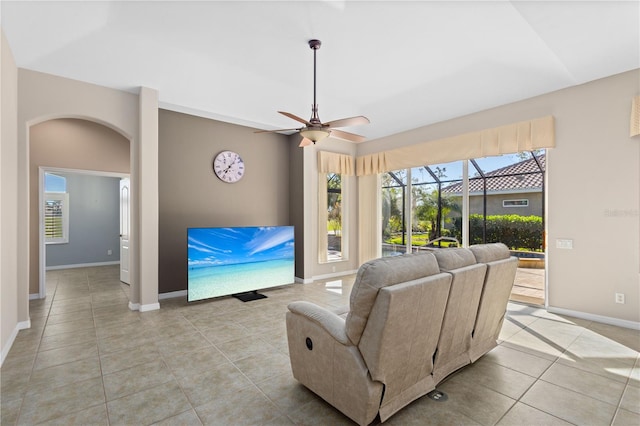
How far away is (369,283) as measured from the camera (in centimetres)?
168

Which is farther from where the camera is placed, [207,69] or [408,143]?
[408,143]

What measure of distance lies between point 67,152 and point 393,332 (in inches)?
235

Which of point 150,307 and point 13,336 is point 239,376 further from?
point 13,336

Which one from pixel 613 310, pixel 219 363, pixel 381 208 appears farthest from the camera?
pixel 381 208

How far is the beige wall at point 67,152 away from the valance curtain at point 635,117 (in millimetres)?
7380

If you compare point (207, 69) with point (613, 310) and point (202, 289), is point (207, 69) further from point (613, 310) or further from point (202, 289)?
point (613, 310)

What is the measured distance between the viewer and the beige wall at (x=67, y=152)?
15.4 ft

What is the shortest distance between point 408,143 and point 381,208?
1.50 metres

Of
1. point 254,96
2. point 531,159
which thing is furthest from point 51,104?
point 531,159

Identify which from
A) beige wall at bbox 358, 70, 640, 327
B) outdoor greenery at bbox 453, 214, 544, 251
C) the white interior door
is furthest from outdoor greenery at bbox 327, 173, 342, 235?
the white interior door

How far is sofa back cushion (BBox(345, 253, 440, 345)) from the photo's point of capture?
5.51ft

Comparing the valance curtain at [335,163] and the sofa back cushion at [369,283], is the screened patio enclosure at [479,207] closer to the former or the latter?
the valance curtain at [335,163]

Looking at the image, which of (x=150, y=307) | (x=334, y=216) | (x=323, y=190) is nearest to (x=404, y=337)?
(x=150, y=307)

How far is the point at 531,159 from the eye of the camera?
434cm
